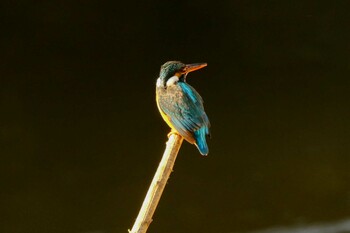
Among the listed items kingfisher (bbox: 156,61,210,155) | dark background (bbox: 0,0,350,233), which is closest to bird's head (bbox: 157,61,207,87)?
kingfisher (bbox: 156,61,210,155)

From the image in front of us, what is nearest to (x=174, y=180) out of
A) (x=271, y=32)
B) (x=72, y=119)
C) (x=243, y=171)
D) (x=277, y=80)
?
(x=243, y=171)

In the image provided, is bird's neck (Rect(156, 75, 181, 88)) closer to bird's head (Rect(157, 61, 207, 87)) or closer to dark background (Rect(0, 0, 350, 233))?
bird's head (Rect(157, 61, 207, 87))

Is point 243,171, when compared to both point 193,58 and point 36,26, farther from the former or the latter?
point 36,26

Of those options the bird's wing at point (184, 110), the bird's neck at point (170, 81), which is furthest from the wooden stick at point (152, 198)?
the bird's neck at point (170, 81)

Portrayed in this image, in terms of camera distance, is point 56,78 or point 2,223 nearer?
point 2,223

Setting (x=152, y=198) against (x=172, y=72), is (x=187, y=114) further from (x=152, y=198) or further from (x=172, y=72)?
(x=152, y=198)

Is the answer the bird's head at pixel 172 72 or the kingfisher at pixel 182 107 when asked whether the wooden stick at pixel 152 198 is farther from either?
the bird's head at pixel 172 72

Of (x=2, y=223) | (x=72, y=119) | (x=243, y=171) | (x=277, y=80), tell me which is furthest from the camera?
(x=277, y=80)
